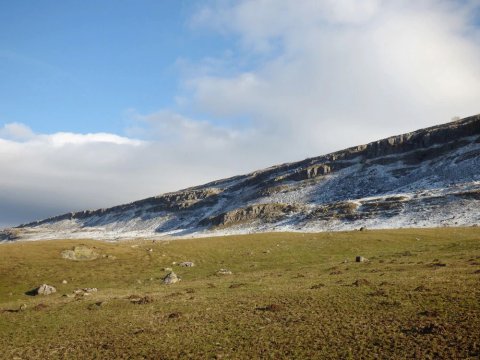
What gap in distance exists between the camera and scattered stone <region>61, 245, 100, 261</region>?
49.8m

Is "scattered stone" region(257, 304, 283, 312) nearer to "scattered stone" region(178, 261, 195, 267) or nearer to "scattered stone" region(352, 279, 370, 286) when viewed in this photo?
"scattered stone" region(352, 279, 370, 286)

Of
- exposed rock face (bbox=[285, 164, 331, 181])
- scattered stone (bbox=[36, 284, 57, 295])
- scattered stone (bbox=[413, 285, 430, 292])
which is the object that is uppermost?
exposed rock face (bbox=[285, 164, 331, 181])

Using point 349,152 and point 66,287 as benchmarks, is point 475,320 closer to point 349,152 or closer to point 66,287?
point 66,287

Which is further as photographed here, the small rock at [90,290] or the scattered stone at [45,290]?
the scattered stone at [45,290]

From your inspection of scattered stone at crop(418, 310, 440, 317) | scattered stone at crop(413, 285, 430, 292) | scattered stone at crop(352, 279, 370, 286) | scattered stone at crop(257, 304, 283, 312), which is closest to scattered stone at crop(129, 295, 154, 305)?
scattered stone at crop(257, 304, 283, 312)

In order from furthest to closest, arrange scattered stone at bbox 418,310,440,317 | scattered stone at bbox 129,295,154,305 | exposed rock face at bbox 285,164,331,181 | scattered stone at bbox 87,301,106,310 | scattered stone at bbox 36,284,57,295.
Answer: exposed rock face at bbox 285,164,331,181, scattered stone at bbox 36,284,57,295, scattered stone at bbox 129,295,154,305, scattered stone at bbox 87,301,106,310, scattered stone at bbox 418,310,440,317

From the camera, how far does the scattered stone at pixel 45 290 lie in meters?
36.9

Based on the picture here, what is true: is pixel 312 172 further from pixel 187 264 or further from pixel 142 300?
pixel 142 300

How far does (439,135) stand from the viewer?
511 ft

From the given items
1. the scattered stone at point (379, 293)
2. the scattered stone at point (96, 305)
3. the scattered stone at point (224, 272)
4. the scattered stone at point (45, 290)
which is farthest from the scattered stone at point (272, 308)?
the scattered stone at point (45, 290)

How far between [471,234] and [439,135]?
111m

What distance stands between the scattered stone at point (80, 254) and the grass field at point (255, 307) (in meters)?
1.19

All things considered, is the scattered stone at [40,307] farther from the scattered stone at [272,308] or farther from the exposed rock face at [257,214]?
the exposed rock face at [257,214]

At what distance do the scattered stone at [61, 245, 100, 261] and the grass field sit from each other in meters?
1.19
